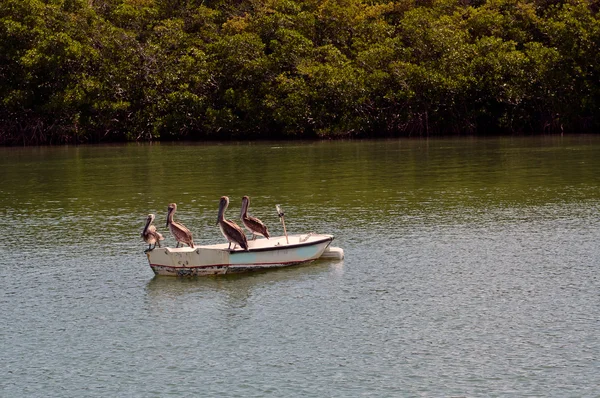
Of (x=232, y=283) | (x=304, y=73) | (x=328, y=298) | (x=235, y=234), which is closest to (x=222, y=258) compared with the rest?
(x=235, y=234)

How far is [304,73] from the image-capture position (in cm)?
6969

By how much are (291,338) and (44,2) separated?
2484 inches

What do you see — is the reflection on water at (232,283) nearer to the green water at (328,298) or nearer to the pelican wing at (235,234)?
the green water at (328,298)


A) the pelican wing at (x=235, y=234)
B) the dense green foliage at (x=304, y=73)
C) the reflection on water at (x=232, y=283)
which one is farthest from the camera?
the dense green foliage at (x=304, y=73)

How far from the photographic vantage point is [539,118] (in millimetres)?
69375

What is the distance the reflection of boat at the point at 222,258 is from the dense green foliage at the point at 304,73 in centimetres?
4760

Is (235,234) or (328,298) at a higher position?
(235,234)

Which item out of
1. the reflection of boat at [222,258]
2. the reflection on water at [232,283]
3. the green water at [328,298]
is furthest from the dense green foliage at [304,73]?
the reflection on water at [232,283]

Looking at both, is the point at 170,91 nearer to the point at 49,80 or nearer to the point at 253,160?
the point at 49,80

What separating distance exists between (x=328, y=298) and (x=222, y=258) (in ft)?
9.87

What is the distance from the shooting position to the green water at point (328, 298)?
14.3 meters

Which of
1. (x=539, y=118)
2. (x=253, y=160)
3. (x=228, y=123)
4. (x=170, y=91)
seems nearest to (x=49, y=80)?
(x=170, y=91)

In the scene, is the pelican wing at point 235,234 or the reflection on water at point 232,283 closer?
the reflection on water at point 232,283

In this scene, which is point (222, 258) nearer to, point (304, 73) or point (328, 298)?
point (328, 298)
